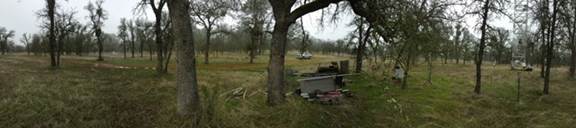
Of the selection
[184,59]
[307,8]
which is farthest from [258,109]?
[307,8]

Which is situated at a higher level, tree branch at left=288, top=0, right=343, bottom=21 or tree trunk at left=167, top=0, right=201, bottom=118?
tree branch at left=288, top=0, right=343, bottom=21

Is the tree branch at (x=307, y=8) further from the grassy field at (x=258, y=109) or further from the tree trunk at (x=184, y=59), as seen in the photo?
the tree trunk at (x=184, y=59)

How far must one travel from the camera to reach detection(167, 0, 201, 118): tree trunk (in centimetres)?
804

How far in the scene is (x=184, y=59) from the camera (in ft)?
26.9

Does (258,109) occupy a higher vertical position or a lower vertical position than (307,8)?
lower

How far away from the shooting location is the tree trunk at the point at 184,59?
26.4 ft

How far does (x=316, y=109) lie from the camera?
1045 cm

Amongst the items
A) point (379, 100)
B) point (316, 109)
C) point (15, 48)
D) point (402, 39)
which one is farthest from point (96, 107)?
point (15, 48)

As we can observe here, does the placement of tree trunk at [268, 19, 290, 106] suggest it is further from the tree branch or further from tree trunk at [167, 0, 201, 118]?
tree trunk at [167, 0, 201, 118]

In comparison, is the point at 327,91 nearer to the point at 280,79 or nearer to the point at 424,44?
the point at 280,79

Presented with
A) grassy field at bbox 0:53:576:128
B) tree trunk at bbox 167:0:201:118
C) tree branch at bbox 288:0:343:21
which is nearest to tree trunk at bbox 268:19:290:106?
tree branch at bbox 288:0:343:21

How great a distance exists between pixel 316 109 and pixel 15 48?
9500cm

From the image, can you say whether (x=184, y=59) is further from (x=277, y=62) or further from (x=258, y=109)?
(x=277, y=62)

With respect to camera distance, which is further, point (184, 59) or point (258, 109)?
point (258, 109)
